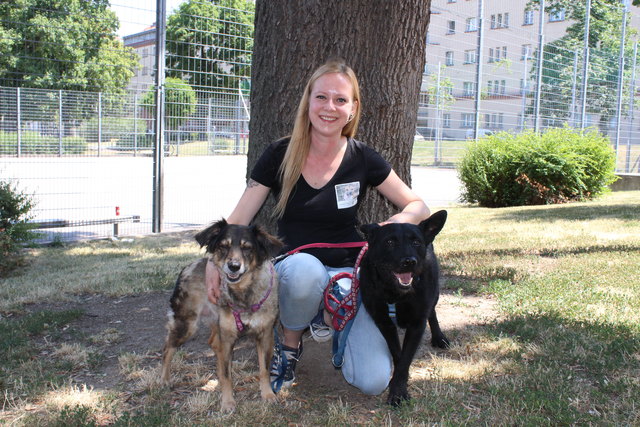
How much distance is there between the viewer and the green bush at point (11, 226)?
6.81m

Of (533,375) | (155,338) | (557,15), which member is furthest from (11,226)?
(557,15)

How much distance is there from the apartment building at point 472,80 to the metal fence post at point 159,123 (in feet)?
28.2

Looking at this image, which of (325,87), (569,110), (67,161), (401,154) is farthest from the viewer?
(569,110)

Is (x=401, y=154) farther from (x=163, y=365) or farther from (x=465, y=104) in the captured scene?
(x=465, y=104)

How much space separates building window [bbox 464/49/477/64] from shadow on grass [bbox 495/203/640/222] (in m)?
5.15

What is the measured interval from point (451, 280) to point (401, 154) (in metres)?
1.76

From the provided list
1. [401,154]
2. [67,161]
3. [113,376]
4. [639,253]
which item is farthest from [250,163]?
[67,161]

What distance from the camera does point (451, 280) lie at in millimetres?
5785

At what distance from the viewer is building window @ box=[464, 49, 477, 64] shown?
1561cm

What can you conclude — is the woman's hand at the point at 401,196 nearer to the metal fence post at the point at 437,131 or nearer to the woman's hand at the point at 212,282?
the woman's hand at the point at 212,282

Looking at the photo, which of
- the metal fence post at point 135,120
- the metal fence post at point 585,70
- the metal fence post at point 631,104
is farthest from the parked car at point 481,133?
the metal fence post at point 135,120

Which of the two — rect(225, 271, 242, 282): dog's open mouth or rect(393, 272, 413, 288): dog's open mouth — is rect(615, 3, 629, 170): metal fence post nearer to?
rect(393, 272, 413, 288): dog's open mouth

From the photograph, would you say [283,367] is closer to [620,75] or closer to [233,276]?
[233,276]

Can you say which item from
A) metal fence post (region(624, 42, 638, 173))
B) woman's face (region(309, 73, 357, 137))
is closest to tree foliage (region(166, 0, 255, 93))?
woman's face (region(309, 73, 357, 137))
